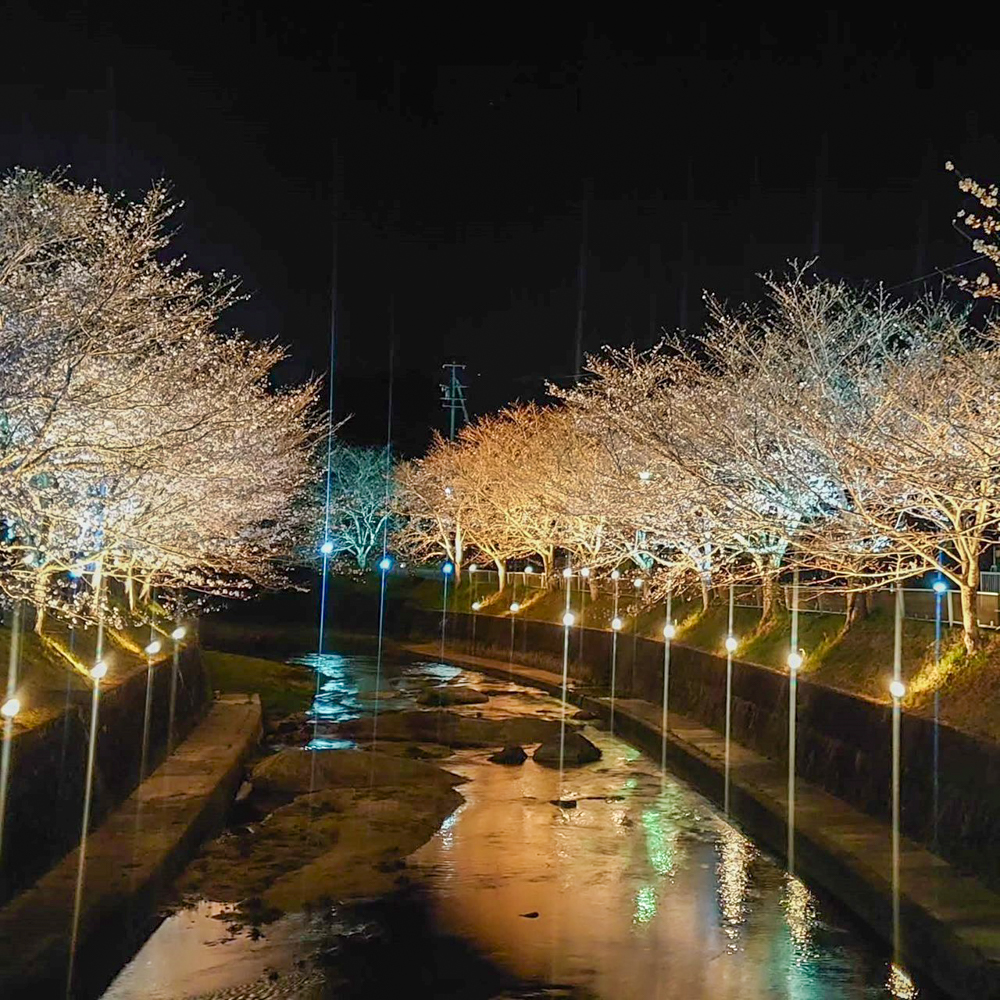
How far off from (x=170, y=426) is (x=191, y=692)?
7.03m

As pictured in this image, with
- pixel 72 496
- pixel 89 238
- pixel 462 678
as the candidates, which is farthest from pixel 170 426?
pixel 462 678

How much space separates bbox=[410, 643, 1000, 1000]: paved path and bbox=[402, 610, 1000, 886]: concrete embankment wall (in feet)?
0.88

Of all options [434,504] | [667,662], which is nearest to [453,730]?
[667,662]

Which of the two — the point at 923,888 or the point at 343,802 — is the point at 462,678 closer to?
the point at 343,802

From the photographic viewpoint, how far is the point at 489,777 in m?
21.0

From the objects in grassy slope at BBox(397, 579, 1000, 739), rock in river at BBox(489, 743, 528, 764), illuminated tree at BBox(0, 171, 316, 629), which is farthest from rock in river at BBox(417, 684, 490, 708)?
illuminated tree at BBox(0, 171, 316, 629)

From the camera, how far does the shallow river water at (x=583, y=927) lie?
32.4 ft

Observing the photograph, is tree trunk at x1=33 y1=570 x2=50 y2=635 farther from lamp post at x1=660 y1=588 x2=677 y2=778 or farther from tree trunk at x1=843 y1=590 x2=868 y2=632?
lamp post at x1=660 y1=588 x2=677 y2=778

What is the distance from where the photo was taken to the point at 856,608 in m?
19.9

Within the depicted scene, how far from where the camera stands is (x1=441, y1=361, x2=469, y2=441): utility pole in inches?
2510

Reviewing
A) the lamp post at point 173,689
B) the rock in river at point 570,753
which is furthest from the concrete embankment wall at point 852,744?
the lamp post at point 173,689

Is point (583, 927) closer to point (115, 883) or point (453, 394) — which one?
point (115, 883)

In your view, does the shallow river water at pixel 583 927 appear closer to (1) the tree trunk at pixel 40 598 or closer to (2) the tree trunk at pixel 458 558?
(1) the tree trunk at pixel 40 598

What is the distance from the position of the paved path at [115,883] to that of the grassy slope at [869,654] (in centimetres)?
896
